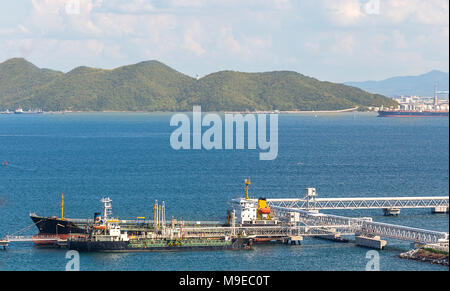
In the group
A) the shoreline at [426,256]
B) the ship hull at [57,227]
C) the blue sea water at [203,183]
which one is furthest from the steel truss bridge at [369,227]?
the ship hull at [57,227]

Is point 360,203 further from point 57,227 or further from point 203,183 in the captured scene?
point 57,227

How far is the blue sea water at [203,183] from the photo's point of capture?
5488 centimetres

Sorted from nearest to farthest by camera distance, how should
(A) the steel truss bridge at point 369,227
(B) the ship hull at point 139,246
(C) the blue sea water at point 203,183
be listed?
(C) the blue sea water at point 203,183, (A) the steel truss bridge at point 369,227, (B) the ship hull at point 139,246

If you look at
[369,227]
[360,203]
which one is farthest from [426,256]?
[360,203]

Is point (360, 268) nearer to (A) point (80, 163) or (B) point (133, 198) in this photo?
(B) point (133, 198)

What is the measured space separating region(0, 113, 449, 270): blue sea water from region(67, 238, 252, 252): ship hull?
1.25 meters

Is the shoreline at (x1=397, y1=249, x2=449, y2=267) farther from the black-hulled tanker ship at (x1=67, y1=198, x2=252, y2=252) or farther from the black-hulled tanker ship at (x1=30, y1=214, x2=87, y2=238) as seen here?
the black-hulled tanker ship at (x1=30, y1=214, x2=87, y2=238)

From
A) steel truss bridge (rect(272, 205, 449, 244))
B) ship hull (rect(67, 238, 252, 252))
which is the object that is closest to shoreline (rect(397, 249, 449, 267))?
steel truss bridge (rect(272, 205, 449, 244))

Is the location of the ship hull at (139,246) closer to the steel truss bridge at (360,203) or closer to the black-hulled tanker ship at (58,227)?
the black-hulled tanker ship at (58,227)

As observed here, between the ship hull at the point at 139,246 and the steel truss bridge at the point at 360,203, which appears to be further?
the steel truss bridge at the point at 360,203

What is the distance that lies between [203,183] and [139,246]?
39.5 m

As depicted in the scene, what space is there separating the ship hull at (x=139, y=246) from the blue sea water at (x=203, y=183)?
1252mm

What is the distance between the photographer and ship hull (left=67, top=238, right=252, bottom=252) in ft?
189
